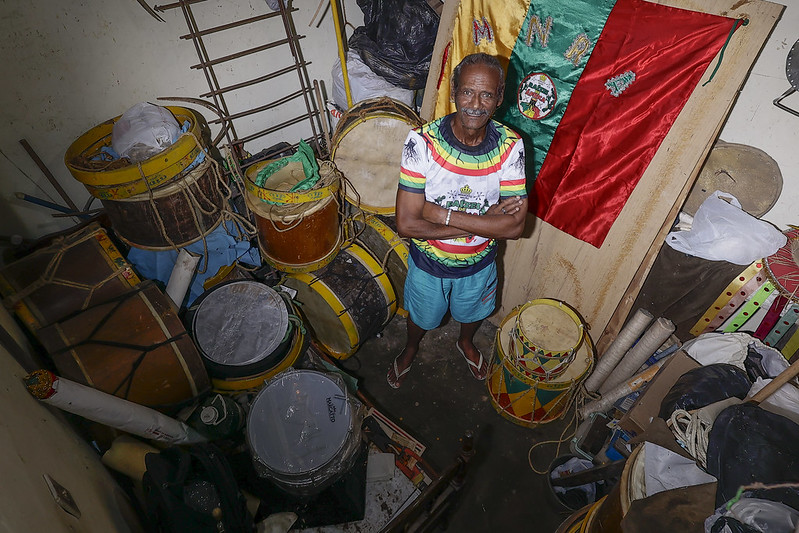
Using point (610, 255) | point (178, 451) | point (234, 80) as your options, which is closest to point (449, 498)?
point (178, 451)

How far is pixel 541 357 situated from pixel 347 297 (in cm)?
143

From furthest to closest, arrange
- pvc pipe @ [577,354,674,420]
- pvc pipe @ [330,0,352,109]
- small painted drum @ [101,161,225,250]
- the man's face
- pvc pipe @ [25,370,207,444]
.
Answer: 1. pvc pipe @ [330,0,352,109]
2. small painted drum @ [101,161,225,250]
3. pvc pipe @ [577,354,674,420]
4. the man's face
5. pvc pipe @ [25,370,207,444]

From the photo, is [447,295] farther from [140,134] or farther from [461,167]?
[140,134]

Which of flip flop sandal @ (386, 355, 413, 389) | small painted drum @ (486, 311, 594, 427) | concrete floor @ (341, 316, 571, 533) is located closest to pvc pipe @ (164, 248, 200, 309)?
concrete floor @ (341, 316, 571, 533)

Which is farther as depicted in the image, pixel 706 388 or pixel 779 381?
pixel 706 388

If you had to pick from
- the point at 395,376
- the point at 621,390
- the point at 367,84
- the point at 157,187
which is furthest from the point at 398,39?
the point at 621,390

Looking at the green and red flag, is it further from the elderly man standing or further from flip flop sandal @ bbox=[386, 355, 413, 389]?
flip flop sandal @ bbox=[386, 355, 413, 389]

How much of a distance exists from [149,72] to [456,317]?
300 cm

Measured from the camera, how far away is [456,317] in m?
3.22

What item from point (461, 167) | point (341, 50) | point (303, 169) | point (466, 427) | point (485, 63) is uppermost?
point (485, 63)

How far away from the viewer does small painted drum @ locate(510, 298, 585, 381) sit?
8.95 ft

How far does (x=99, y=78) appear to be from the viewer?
10.1 ft

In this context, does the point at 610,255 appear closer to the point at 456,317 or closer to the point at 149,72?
the point at 456,317

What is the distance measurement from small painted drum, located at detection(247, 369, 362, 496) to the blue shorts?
846mm
